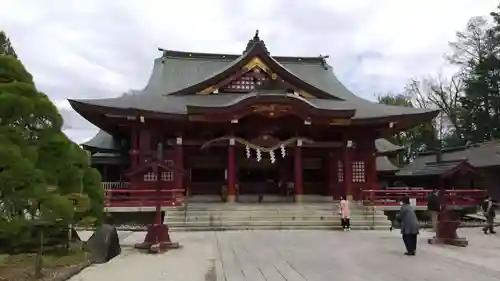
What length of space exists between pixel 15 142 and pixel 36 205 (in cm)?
121

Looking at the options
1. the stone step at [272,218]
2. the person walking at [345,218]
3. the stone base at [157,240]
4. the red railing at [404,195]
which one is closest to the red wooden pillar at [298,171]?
the stone step at [272,218]

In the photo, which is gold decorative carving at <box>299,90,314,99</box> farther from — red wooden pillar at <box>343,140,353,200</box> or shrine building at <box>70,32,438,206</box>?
red wooden pillar at <box>343,140,353,200</box>

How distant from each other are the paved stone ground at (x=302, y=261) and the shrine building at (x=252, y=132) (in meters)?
7.60

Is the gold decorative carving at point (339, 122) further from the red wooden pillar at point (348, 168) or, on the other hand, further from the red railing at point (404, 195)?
the red railing at point (404, 195)

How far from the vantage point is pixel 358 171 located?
24359mm

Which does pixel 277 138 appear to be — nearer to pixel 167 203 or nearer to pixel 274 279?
pixel 167 203

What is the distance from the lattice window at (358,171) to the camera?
2423 centimetres

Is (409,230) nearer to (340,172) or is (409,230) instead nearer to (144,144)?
(340,172)

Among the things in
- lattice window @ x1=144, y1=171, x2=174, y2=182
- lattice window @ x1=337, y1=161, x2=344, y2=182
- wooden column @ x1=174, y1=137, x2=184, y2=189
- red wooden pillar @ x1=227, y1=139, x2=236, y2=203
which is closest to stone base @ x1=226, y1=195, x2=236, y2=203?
red wooden pillar @ x1=227, y1=139, x2=236, y2=203

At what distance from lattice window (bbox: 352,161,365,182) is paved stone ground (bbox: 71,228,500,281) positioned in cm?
856

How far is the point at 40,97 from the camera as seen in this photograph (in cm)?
942

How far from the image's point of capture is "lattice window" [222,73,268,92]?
1015 inches

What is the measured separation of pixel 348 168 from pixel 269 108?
4.99m

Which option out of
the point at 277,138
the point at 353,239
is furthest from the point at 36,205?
the point at 277,138
